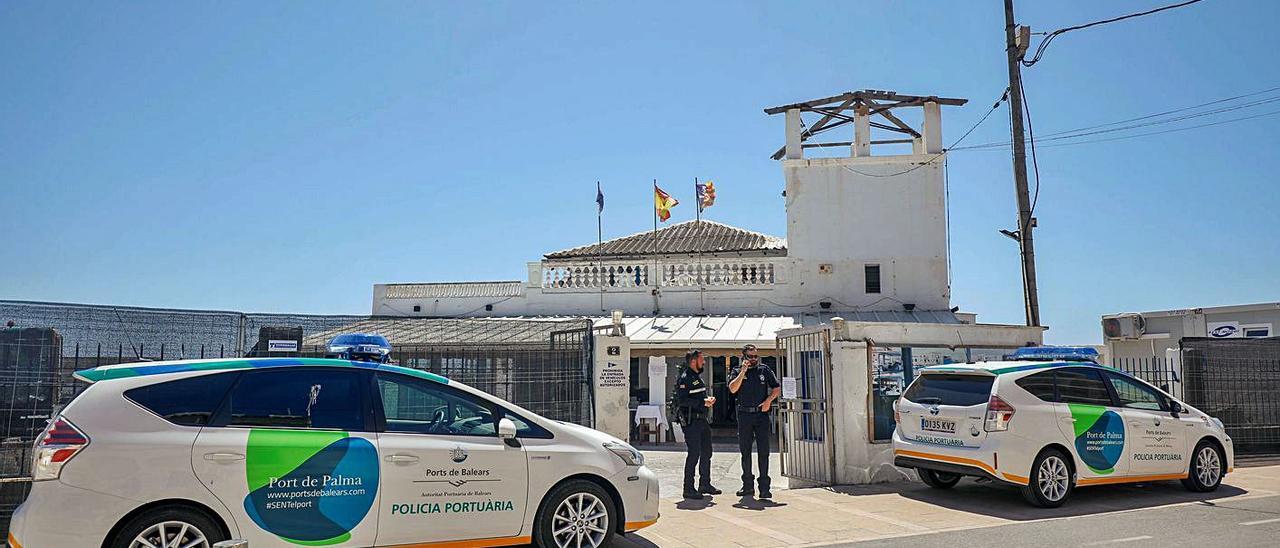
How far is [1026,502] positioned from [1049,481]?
463 mm

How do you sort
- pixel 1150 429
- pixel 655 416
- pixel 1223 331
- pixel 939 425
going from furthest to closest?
1. pixel 655 416
2. pixel 1223 331
3. pixel 1150 429
4. pixel 939 425

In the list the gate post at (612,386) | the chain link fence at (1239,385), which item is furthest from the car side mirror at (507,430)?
the chain link fence at (1239,385)

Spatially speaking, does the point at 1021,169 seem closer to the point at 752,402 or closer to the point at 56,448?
the point at 752,402

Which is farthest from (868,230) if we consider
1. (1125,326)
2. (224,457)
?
(224,457)

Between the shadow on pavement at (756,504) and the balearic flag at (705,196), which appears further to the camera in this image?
the balearic flag at (705,196)

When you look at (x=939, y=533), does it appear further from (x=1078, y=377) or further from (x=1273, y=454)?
(x=1273, y=454)

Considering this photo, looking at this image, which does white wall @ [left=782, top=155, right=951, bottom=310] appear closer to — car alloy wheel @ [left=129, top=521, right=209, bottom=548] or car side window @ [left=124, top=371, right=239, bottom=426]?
car side window @ [left=124, top=371, right=239, bottom=426]

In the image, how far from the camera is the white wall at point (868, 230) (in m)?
21.0

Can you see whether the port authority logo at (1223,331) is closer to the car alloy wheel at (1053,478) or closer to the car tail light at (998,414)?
the car alloy wheel at (1053,478)

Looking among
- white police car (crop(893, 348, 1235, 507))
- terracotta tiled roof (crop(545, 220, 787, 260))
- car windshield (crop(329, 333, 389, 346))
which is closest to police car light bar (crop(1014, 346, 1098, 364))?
white police car (crop(893, 348, 1235, 507))

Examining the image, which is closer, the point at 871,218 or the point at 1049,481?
the point at 1049,481

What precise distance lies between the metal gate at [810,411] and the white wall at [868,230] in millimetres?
9902

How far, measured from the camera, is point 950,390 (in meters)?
9.46

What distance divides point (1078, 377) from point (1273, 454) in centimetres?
662
